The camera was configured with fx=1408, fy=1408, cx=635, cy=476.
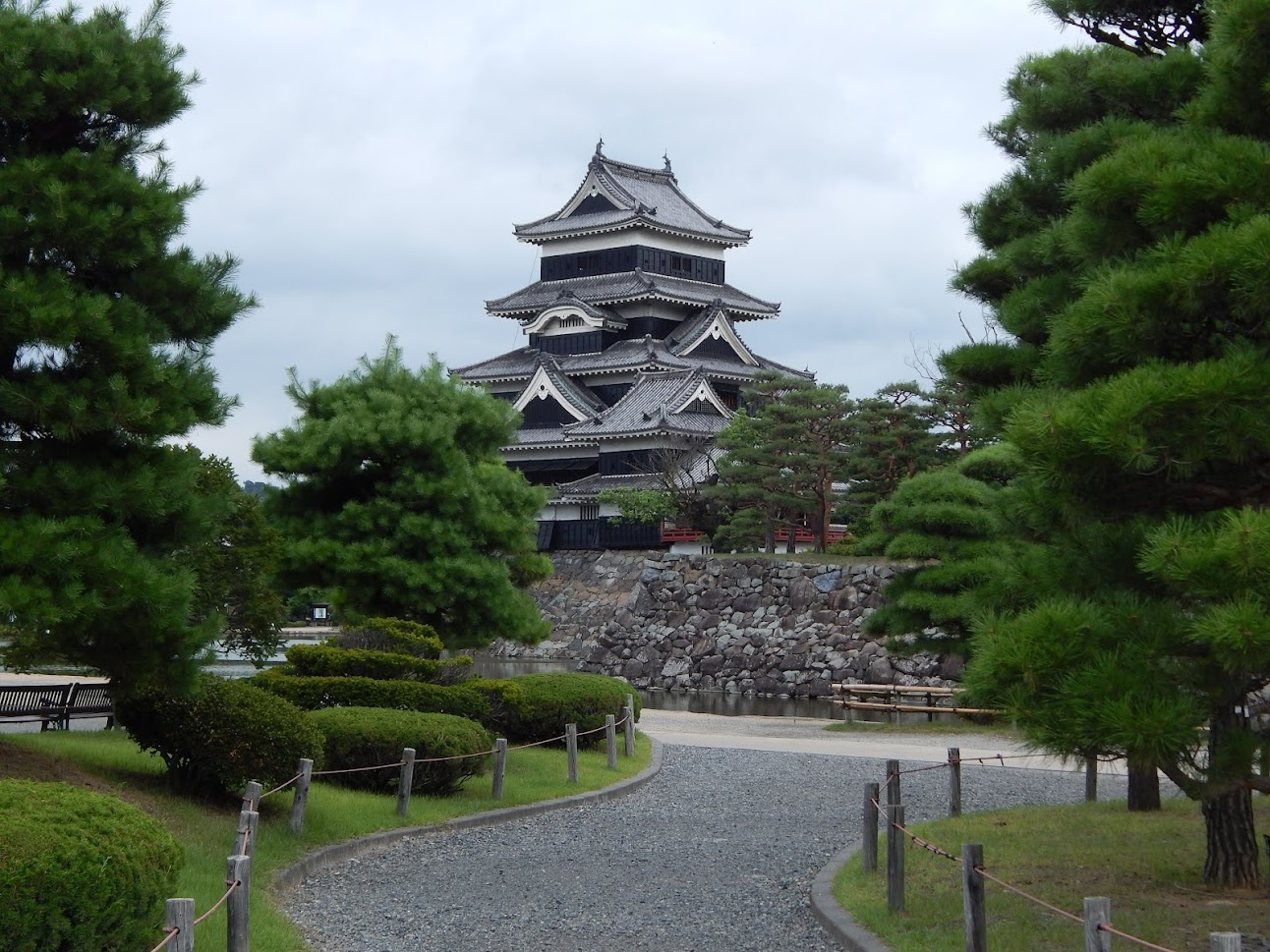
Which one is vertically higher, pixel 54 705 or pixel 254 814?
pixel 54 705

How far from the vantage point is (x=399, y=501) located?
18.0m

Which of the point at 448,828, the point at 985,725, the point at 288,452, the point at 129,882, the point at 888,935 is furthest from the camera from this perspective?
the point at 985,725

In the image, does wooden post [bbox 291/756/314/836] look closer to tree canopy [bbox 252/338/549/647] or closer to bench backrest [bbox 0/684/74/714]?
tree canopy [bbox 252/338/549/647]

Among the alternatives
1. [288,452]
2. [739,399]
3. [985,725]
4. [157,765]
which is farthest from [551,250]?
[157,765]

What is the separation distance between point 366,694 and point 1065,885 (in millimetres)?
7891

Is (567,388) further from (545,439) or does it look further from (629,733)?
(629,733)

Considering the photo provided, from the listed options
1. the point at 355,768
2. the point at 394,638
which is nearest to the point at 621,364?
the point at 394,638

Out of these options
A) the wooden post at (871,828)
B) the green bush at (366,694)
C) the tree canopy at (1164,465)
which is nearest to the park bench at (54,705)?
the green bush at (366,694)

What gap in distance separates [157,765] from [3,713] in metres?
6.80

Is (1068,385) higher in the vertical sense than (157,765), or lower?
higher

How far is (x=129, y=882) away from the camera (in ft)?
19.9

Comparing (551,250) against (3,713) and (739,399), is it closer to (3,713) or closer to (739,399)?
(739,399)

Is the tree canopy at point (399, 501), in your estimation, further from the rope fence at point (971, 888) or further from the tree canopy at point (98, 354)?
the rope fence at point (971, 888)

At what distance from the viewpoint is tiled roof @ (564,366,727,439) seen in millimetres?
43281
